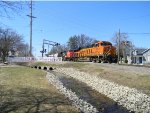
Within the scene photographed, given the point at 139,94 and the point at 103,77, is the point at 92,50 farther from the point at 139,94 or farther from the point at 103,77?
the point at 139,94

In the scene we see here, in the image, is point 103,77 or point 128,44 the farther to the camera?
point 128,44

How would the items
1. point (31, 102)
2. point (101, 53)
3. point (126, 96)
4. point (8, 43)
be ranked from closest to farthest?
point (31, 102), point (126, 96), point (101, 53), point (8, 43)

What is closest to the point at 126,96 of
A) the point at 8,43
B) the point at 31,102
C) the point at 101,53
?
the point at 31,102

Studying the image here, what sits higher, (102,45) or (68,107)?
(102,45)

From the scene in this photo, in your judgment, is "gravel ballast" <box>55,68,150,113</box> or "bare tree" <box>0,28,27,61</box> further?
"bare tree" <box>0,28,27,61</box>

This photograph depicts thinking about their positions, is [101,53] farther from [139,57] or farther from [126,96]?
[139,57]

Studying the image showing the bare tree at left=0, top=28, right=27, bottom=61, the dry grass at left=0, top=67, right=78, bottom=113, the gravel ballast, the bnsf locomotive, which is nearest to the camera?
the dry grass at left=0, top=67, right=78, bottom=113

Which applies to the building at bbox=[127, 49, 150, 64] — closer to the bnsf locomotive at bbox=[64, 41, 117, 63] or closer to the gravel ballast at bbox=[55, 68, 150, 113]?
the bnsf locomotive at bbox=[64, 41, 117, 63]

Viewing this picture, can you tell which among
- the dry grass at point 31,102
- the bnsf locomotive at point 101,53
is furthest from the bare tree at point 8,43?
the dry grass at point 31,102

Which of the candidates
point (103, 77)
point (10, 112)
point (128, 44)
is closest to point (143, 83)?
point (103, 77)

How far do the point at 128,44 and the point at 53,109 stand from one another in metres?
119

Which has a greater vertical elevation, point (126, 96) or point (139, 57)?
point (139, 57)

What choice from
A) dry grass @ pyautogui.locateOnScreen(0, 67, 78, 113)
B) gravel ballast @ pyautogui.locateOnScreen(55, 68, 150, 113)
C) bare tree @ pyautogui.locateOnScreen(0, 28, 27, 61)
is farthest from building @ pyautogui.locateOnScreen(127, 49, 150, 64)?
dry grass @ pyautogui.locateOnScreen(0, 67, 78, 113)

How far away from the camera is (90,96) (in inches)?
802
